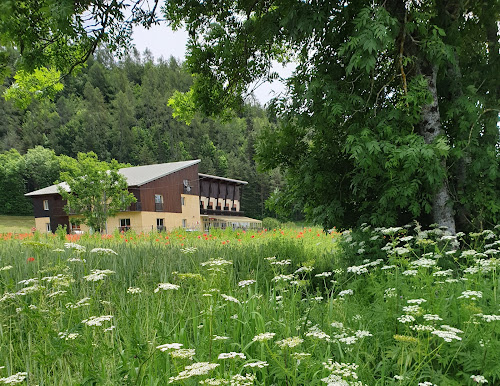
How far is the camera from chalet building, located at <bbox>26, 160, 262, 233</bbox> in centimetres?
3894

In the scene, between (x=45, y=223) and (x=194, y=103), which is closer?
(x=194, y=103)

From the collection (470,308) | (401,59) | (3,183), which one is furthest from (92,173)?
(3,183)

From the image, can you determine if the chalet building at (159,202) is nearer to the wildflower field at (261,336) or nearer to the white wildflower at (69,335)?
the wildflower field at (261,336)

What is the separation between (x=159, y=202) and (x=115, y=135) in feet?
194

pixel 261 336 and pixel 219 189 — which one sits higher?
pixel 219 189

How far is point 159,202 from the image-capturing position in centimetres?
4128

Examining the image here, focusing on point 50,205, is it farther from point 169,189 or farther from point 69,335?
point 69,335

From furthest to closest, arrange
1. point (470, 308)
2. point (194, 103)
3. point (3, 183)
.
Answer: point (3, 183)
point (194, 103)
point (470, 308)

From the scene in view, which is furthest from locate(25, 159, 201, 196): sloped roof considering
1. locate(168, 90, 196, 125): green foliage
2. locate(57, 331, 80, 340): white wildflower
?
locate(57, 331, 80, 340): white wildflower

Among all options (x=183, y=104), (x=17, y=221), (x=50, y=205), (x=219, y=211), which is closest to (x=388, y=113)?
(x=183, y=104)

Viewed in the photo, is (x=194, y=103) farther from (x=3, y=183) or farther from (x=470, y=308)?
(x=3, y=183)

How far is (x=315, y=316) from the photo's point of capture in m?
3.13

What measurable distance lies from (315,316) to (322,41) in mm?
4732

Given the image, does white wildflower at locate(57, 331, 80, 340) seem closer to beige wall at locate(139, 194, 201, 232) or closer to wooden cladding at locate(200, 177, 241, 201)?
beige wall at locate(139, 194, 201, 232)
